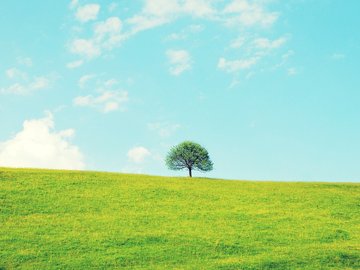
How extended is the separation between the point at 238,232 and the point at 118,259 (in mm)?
9780

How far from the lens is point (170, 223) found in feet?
125

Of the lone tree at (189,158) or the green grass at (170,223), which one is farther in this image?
the lone tree at (189,158)

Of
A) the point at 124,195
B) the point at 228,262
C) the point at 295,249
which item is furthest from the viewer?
the point at 124,195

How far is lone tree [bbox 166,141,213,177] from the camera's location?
246ft

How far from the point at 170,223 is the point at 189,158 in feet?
122

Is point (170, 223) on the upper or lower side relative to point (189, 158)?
lower

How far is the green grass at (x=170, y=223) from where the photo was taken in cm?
Answer: 3025

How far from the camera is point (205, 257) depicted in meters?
30.6

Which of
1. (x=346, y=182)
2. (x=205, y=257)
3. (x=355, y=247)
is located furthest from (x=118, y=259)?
(x=346, y=182)

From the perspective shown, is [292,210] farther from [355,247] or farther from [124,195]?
[124,195]

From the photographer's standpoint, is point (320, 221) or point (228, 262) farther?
point (320, 221)

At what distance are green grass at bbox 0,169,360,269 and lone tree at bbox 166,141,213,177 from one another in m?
17.3

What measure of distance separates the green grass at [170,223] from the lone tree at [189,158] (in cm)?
1730

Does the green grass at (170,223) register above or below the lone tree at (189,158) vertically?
below
